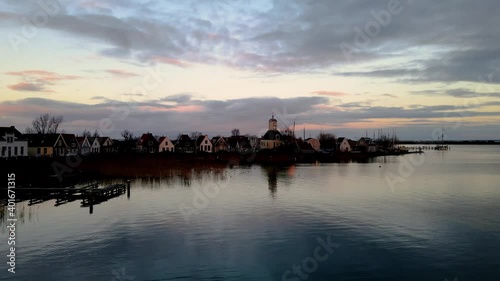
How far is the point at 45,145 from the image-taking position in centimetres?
8781

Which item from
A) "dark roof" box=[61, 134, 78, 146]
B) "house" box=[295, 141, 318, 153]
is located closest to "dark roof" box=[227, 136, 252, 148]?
"house" box=[295, 141, 318, 153]

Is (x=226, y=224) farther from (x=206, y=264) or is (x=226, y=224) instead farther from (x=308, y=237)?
(x=206, y=264)

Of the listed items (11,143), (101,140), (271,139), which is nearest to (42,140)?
(11,143)

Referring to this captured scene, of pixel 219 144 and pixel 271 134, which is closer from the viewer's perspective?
pixel 219 144

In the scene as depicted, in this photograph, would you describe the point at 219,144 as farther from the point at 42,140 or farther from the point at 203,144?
the point at 42,140

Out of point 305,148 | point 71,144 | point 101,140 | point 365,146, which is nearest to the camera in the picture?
point 71,144

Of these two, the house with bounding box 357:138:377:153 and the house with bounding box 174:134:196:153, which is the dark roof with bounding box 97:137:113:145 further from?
the house with bounding box 357:138:377:153

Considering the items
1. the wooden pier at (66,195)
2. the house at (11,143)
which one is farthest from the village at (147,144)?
the wooden pier at (66,195)

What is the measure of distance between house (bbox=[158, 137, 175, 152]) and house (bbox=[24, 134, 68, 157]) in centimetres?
3965

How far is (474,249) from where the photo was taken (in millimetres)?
24047

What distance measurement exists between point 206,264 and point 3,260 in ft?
38.3

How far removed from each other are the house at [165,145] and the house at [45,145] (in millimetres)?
39655

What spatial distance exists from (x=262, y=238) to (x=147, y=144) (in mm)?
105484

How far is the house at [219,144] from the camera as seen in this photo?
14450 cm
